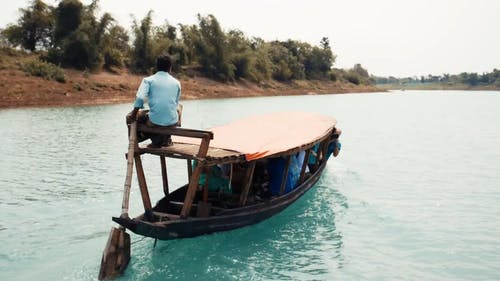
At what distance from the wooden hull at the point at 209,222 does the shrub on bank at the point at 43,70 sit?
32.6 m

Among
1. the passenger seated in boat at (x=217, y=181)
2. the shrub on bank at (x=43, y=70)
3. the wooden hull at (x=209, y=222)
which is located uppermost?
the shrub on bank at (x=43, y=70)

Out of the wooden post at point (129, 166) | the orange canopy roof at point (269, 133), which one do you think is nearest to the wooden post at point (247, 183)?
the orange canopy roof at point (269, 133)


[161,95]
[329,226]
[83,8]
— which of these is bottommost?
[329,226]

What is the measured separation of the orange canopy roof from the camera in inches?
297

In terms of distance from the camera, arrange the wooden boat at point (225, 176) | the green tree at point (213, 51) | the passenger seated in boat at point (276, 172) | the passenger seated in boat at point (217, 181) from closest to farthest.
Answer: the wooden boat at point (225, 176), the passenger seated in boat at point (217, 181), the passenger seated in boat at point (276, 172), the green tree at point (213, 51)

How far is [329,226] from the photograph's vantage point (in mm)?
8875

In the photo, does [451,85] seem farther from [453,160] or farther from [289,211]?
[289,211]

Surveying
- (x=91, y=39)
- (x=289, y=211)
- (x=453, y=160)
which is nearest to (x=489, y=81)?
(x=91, y=39)

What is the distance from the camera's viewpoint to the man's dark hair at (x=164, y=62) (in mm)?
6809

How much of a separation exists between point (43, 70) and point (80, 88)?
3076 millimetres

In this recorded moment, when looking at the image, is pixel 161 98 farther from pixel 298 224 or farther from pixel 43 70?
pixel 43 70

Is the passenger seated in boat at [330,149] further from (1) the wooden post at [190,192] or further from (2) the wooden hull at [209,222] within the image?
(1) the wooden post at [190,192]

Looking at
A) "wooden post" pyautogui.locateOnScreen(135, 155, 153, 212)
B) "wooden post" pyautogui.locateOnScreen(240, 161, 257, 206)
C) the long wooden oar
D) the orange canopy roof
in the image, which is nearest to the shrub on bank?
the orange canopy roof

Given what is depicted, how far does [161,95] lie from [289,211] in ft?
13.1
